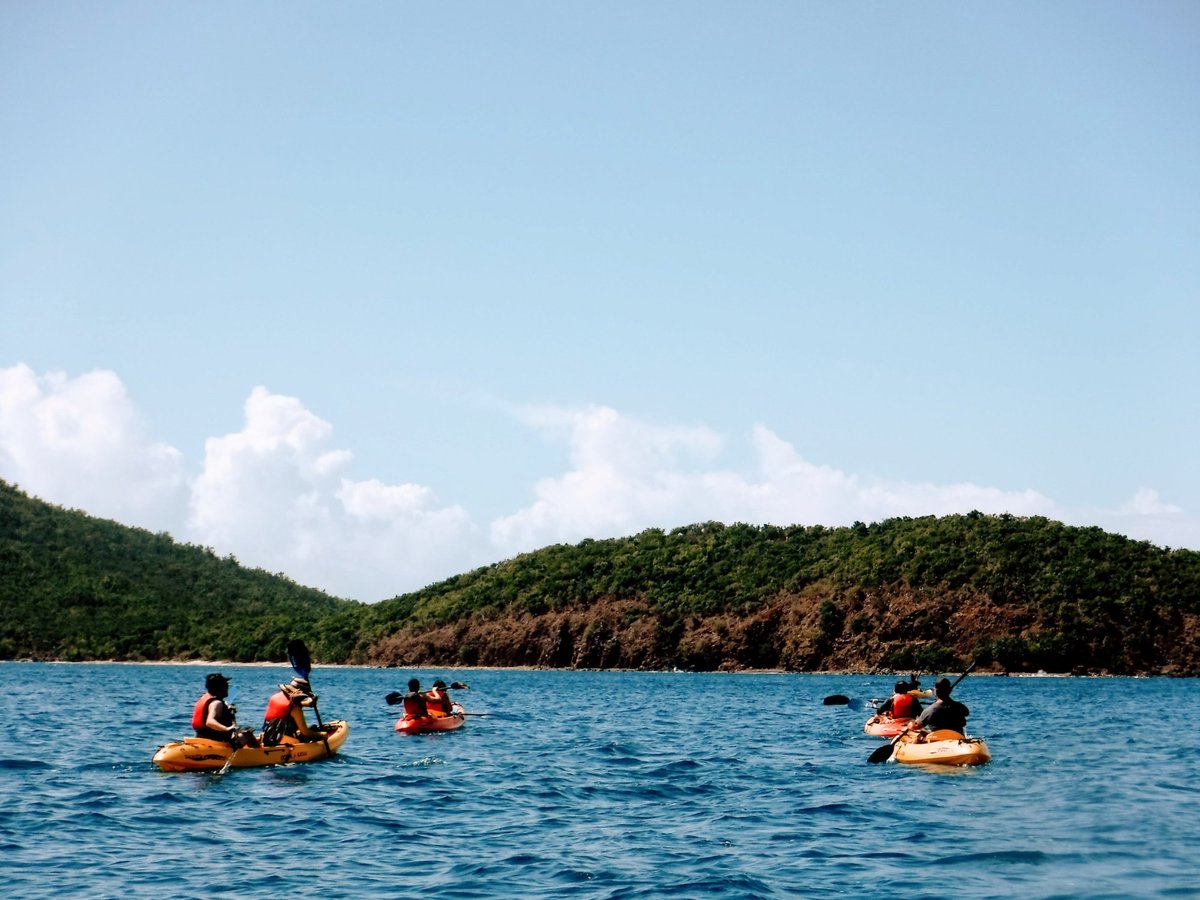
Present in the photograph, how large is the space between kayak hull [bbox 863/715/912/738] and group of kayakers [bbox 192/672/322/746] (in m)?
17.8

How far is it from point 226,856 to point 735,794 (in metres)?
11.1

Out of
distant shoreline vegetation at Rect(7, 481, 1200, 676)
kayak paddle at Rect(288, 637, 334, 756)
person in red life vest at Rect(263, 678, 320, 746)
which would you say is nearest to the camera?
person in red life vest at Rect(263, 678, 320, 746)

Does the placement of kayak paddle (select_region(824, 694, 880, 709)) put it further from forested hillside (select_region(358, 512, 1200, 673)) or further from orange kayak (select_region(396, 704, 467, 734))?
forested hillside (select_region(358, 512, 1200, 673))

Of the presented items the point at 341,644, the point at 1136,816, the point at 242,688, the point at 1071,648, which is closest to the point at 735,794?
the point at 1136,816

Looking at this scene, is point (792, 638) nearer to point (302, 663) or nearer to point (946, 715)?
point (946, 715)

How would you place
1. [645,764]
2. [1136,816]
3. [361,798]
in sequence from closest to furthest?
[1136,816]
[361,798]
[645,764]

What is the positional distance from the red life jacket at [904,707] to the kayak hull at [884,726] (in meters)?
0.17

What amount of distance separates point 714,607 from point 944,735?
89.9 meters

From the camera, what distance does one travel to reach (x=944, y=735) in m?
30.1

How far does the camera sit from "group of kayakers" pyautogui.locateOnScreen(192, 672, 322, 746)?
27.8 m

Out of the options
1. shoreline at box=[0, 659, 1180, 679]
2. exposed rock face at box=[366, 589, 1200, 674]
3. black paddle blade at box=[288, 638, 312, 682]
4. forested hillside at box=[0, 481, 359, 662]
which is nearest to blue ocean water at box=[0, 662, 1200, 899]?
black paddle blade at box=[288, 638, 312, 682]

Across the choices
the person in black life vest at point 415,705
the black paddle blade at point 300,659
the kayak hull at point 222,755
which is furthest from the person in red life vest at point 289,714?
the person in black life vest at point 415,705

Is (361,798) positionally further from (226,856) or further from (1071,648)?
(1071,648)

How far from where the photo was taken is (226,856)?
1822 cm
